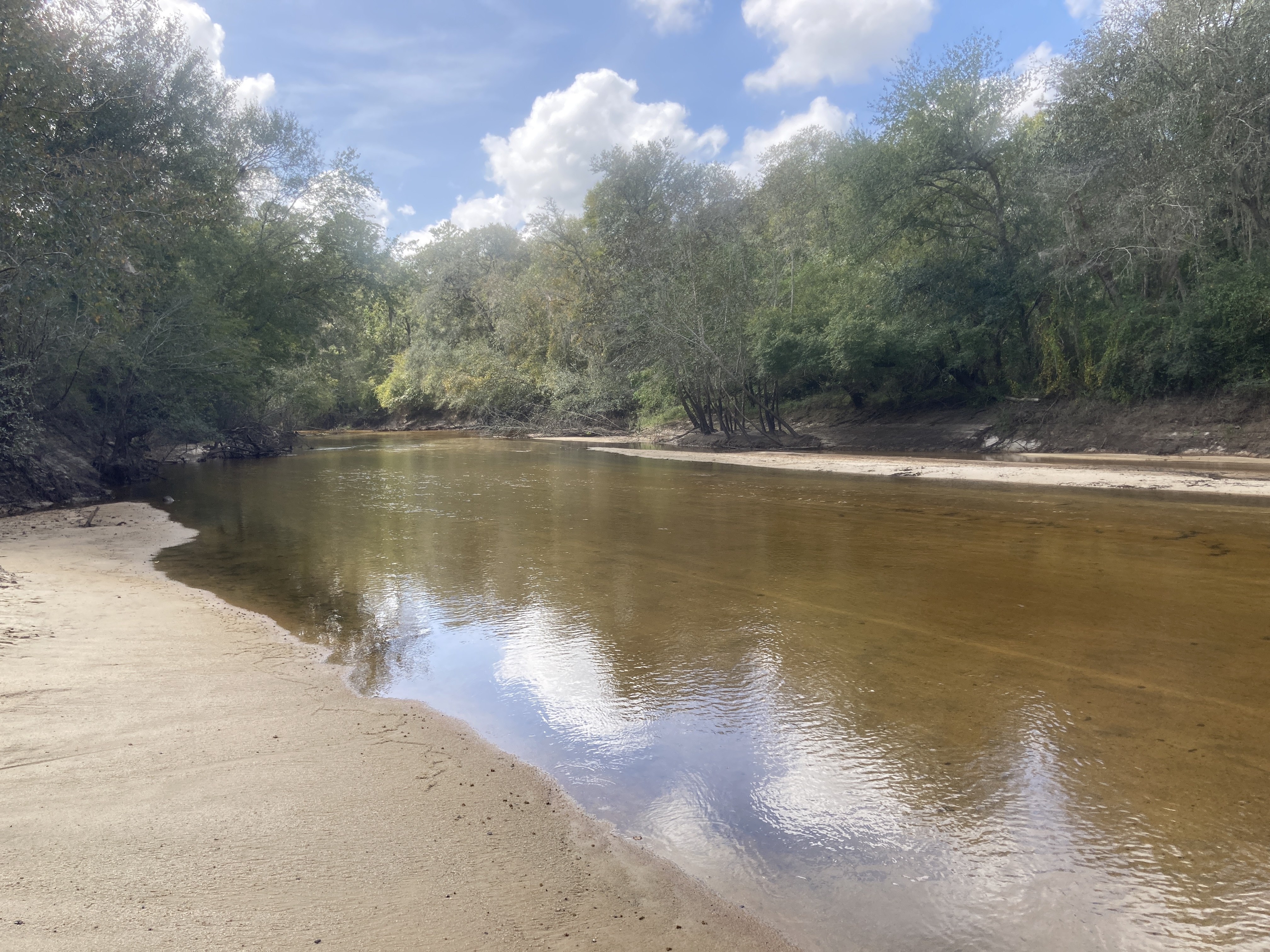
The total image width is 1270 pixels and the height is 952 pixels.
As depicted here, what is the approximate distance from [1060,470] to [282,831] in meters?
19.2

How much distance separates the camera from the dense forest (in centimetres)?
1198

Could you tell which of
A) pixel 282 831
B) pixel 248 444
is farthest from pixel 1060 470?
pixel 248 444

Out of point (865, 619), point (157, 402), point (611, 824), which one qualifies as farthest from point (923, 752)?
point (157, 402)

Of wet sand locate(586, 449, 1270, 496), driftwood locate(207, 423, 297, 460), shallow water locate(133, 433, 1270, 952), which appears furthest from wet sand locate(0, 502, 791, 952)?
driftwood locate(207, 423, 297, 460)

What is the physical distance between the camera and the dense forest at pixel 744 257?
472 inches

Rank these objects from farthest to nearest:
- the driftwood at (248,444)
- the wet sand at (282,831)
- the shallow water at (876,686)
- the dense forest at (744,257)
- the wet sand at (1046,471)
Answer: the driftwood at (248,444) < the wet sand at (1046,471) < the dense forest at (744,257) < the shallow water at (876,686) < the wet sand at (282,831)

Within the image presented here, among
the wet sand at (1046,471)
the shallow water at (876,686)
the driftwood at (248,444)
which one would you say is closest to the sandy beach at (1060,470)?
the wet sand at (1046,471)

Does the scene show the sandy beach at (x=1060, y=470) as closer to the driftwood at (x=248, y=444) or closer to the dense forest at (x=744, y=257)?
the dense forest at (x=744, y=257)

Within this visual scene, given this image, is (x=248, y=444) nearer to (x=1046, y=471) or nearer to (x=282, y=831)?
(x=1046, y=471)

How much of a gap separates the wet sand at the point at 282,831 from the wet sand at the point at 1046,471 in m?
15.4

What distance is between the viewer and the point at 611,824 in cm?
367

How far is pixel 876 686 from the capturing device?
217 inches

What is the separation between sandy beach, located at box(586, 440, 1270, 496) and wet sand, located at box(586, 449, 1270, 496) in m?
0.02

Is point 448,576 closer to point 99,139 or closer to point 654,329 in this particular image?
point 99,139
